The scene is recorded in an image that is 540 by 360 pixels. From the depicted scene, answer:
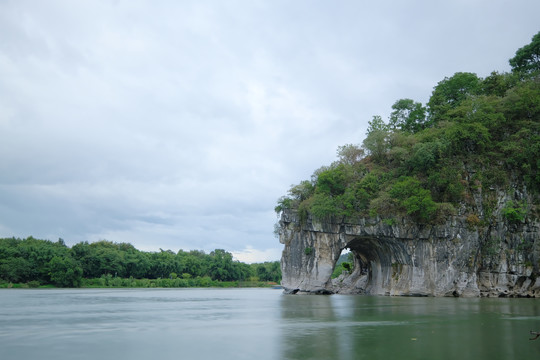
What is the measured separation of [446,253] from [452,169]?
245 inches

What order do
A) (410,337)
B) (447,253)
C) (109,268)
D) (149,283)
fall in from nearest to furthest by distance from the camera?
(410,337)
(447,253)
(109,268)
(149,283)

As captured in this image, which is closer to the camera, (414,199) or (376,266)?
(414,199)

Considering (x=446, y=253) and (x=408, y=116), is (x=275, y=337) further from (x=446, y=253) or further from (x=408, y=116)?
(x=408, y=116)

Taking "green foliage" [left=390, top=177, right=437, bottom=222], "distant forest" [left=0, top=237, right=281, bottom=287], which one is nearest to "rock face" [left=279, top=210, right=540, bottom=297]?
"green foliage" [left=390, top=177, right=437, bottom=222]

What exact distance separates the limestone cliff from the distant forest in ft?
118

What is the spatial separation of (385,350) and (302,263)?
26.5 m

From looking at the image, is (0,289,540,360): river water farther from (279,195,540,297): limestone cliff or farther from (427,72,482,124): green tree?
(427,72,482,124): green tree

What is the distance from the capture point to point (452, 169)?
30266 mm

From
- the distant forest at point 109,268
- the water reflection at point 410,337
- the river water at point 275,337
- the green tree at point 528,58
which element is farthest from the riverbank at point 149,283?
the green tree at point 528,58

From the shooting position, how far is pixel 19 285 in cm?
4931

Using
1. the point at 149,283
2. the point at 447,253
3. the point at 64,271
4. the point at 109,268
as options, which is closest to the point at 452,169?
the point at 447,253

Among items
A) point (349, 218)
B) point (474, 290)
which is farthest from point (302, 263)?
point (474, 290)

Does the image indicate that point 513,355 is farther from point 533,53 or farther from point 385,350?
point 533,53

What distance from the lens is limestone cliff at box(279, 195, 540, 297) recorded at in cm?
2967
